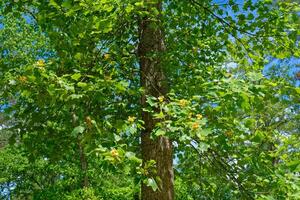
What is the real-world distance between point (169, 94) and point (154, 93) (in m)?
1.12

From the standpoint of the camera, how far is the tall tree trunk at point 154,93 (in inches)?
250

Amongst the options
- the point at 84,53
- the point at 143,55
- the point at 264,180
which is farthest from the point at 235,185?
the point at 84,53

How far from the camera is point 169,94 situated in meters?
→ 5.55

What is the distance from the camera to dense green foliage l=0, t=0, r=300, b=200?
4.25m

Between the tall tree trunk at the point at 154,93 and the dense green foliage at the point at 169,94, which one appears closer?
the dense green foliage at the point at 169,94

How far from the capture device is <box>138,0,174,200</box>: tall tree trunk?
20.8 ft

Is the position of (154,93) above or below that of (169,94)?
above

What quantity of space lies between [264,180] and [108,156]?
2.49 meters

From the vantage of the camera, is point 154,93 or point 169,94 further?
point 154,93

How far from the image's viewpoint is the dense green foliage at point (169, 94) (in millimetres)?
4254

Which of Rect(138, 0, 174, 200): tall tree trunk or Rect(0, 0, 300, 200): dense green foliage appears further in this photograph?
Rect(138, 0, 174, 200): tall tree trunk

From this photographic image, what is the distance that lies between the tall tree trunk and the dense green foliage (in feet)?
0.61

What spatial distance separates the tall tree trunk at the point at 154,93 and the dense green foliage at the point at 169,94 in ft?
0.61

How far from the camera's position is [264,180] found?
542 cm
